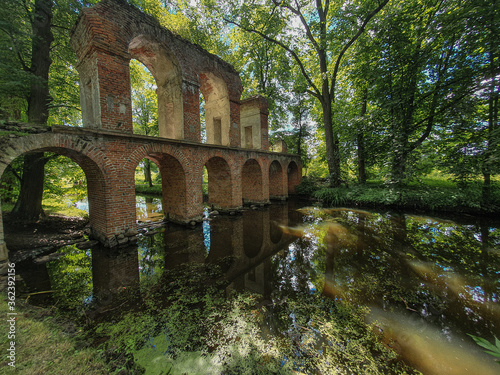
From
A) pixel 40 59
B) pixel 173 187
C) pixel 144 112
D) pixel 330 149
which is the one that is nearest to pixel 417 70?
pixel 330 149

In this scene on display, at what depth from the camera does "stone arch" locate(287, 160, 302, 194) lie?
15.5m

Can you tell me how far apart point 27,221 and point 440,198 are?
17.6 m

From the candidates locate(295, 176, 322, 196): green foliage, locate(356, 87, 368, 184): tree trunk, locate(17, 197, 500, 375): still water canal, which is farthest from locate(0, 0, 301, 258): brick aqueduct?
locate(356, 87, 368, 184): tree trunk

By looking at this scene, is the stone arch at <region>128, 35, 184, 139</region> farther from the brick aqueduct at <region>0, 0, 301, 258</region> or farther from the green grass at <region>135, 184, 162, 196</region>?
the green grass at <region>135, 184, 162, 196</region>

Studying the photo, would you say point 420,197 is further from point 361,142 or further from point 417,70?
point 417,70

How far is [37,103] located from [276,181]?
1231 cm

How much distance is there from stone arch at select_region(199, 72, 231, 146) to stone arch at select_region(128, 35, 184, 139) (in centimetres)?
189

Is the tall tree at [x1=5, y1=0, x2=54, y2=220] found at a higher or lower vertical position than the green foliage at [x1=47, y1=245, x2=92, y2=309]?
higher

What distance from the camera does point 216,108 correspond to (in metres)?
10.2

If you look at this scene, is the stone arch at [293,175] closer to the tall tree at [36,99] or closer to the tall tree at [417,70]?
the tall tree at [417,70]

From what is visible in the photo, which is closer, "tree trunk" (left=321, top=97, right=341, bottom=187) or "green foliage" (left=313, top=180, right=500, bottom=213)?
"green foliage" (left=313, top=180, right=500, bottom=213)

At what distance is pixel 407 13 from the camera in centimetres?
893

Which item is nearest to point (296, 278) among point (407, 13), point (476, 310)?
point (476, 310)

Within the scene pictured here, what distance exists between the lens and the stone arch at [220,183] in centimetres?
934
